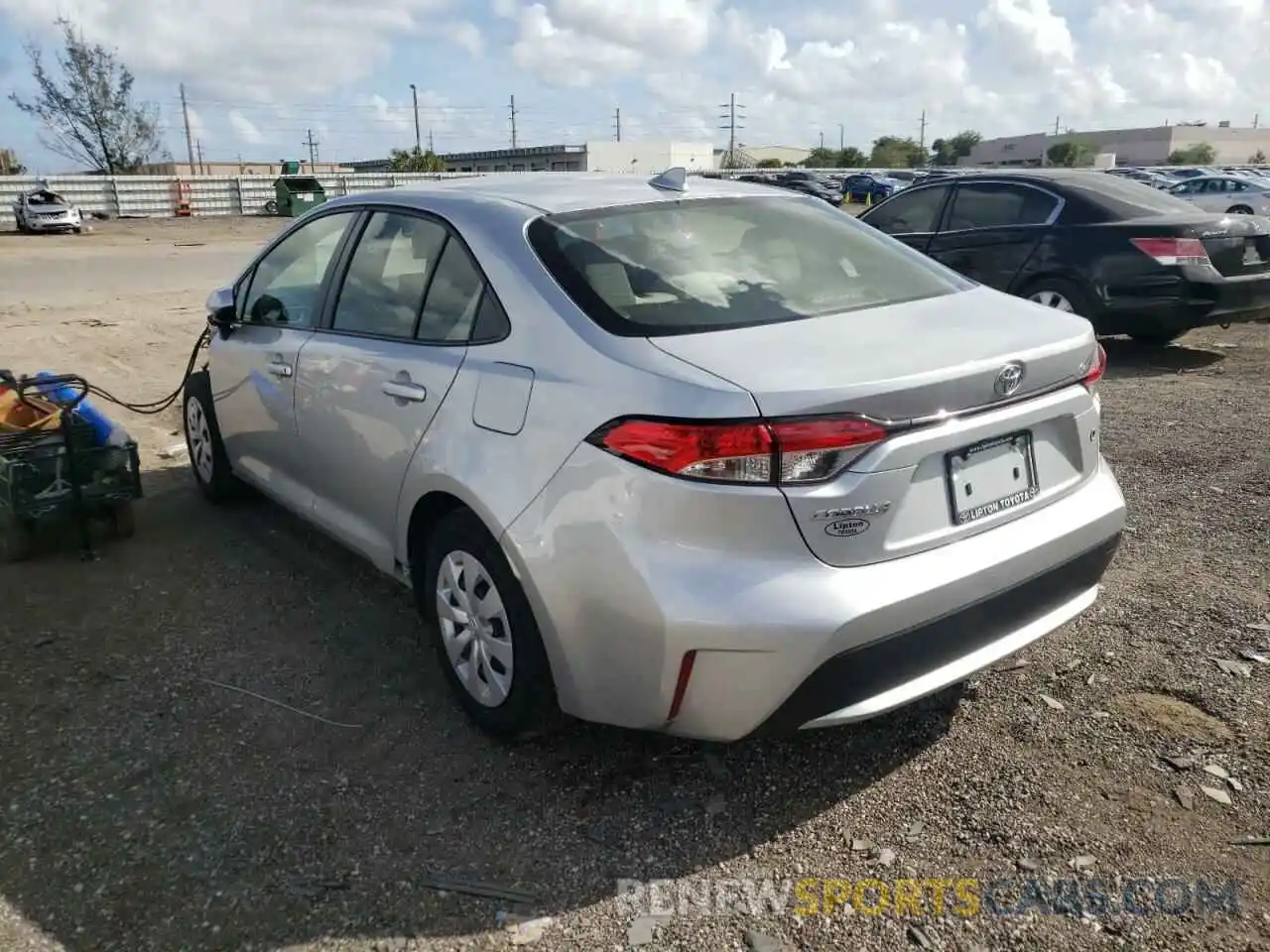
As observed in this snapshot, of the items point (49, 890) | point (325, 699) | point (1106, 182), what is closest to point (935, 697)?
point (325, 699)

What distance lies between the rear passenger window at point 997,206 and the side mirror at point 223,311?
253 inches

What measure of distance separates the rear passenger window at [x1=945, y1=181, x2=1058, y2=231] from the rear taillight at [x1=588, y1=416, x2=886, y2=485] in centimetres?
692

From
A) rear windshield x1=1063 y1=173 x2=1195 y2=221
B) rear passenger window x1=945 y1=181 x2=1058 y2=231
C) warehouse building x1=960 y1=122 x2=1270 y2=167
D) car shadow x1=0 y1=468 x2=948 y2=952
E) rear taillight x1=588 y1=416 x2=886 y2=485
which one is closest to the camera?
rear taillight x1=588 y1=416 x2=886 y2=485

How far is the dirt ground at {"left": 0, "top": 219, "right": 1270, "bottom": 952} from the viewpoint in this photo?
2.45m

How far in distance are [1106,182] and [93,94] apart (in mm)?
52096

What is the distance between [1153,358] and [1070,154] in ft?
312

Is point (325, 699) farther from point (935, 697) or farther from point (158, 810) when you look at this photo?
point (935, 697)

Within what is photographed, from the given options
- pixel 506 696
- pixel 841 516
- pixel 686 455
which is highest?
pixel 686 455

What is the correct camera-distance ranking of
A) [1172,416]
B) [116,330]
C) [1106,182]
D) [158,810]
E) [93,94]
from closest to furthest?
1. [158,810]
2. [1172,416]
3. [1106,182]
4. [116,330]
5. [93,94]

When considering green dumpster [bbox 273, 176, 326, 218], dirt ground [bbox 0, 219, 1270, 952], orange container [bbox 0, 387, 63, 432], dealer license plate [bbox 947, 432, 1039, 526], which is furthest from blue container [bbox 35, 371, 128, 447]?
green dumpster [bbox 273, 176, 326, 218]

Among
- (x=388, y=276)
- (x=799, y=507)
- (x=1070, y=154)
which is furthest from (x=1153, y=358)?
(x=1070, y=154)

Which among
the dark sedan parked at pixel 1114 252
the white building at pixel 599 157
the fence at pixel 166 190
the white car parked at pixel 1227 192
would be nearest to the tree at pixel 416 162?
the white building at pixel 599 157

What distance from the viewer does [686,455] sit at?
2402 millimetres

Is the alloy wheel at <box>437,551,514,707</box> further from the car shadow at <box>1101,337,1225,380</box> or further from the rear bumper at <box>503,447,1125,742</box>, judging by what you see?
the car shadow at <box>1101,337,1225,380</box>
